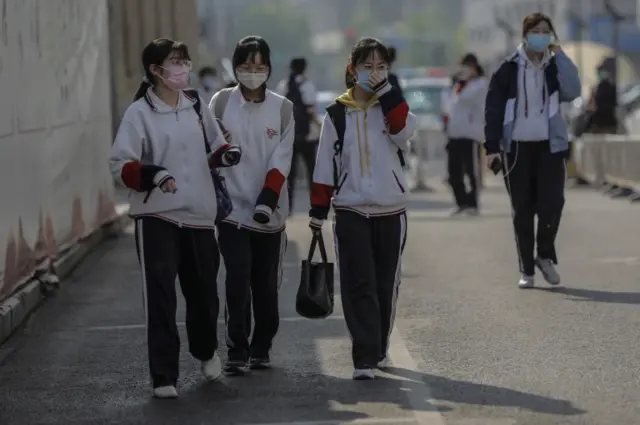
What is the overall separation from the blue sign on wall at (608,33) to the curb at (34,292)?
8514 centimetres

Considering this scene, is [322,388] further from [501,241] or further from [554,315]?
[501,241]

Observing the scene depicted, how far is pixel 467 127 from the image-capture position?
2080 cm

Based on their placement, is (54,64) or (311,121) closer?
(54,64)

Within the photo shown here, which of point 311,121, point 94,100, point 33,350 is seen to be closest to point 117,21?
point 311,121

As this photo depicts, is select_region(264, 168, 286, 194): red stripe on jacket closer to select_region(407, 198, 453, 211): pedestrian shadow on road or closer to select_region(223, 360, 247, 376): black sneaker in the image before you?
select_region(223, 360, 247, 376): black sneaker

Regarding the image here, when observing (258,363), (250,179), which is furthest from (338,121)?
(258,363)

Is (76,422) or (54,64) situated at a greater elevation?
(54,64)

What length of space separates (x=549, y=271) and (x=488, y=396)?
4.71m

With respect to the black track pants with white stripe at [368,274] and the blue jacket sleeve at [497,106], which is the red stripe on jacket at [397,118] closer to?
the black track pants with white stripe at [368,274]

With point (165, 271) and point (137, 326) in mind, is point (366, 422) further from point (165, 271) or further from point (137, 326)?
point (137, 326)

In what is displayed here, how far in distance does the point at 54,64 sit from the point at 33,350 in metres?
4.14

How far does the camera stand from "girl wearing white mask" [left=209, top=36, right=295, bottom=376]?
30.7 feet

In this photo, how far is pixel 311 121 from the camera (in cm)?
2141

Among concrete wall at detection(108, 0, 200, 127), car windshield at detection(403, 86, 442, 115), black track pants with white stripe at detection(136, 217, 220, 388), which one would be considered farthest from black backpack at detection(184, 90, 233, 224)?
car windshield at detection(403, 86, 442, 115)
